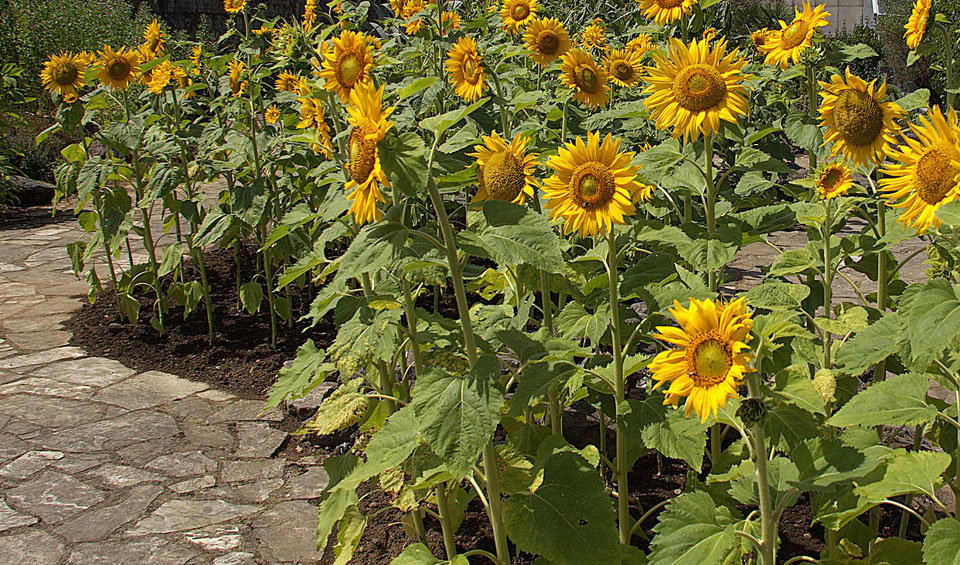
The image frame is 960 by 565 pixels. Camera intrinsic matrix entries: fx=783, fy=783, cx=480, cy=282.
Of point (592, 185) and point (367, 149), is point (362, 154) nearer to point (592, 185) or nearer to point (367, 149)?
point (367, 149)

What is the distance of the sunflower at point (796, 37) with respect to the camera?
281 centimetres

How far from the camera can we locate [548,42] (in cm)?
317

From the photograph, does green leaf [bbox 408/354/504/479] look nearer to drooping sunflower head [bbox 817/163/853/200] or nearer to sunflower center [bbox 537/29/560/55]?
drooping sunflower head [bbox 817/163/853/200]

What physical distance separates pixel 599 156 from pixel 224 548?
184cm

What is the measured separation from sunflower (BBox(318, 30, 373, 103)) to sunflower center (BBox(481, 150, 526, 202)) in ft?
1.65

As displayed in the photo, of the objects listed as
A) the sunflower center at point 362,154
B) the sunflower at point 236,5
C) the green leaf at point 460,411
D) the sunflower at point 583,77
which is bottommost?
the green leaf at point 460,411

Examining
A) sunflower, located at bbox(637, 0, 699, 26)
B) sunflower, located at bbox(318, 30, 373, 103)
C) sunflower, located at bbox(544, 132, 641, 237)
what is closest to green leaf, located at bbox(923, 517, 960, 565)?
sunflower, located at bbox(544, 132, 641, 237)

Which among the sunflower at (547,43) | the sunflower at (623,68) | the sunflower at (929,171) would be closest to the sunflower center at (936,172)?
the sunflower at (929,171)

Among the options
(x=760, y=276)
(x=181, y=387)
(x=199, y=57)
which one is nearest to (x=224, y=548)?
(x=181, y=387)

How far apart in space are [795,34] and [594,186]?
4.87 ft

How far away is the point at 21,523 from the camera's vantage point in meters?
2.84

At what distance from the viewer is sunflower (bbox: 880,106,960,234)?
1.48 meters

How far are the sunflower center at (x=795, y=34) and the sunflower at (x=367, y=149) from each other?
1.97 m

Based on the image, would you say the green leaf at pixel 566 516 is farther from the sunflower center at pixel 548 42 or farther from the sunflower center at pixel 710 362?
the sunflower center at pixel 548 42
